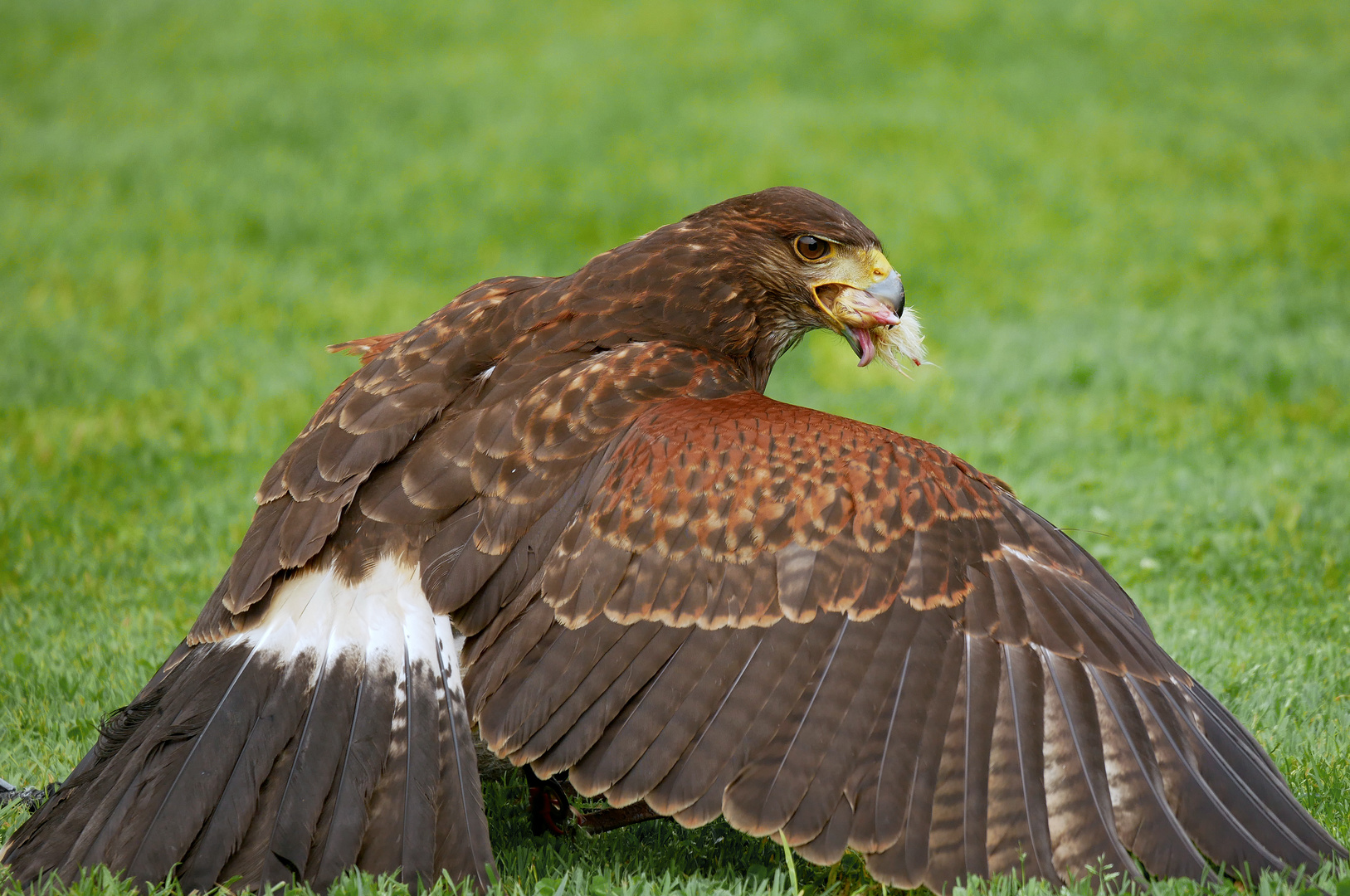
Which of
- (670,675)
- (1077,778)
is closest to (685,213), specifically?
(670,675)

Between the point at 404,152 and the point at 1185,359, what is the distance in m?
8.49

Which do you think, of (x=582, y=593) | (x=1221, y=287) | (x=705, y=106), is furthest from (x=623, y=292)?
(x=705, y=106)

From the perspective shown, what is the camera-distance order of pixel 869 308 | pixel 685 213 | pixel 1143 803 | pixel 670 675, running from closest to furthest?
pixel 1143 803 < pixel 670 675 < pixel 869 308 < pixel 685 213

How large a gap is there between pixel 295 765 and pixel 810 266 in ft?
7.79

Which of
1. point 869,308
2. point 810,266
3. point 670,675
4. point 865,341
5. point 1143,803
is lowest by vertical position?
point 1143,803

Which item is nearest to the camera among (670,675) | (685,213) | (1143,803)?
(1143,803)

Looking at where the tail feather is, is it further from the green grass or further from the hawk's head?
the hawk's head

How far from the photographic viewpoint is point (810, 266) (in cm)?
473

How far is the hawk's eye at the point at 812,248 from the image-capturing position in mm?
4707

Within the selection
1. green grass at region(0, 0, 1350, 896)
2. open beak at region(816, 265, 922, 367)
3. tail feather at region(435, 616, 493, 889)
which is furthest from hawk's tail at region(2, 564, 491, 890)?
open beak at region(816, 265, 922, 367)

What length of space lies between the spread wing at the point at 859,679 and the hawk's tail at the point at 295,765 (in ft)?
0.69

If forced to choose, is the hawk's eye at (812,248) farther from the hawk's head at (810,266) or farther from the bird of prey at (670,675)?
the bird of prey at (670,675)

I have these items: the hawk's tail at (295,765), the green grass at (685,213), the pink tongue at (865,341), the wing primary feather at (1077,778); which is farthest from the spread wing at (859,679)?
the pink tongue at (865,341)

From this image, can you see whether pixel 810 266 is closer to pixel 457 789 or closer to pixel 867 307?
pixel 867 307
